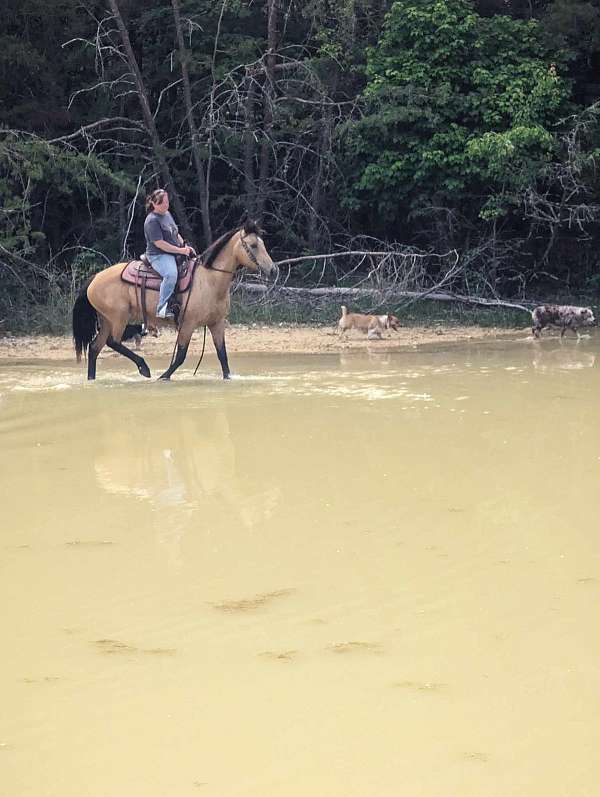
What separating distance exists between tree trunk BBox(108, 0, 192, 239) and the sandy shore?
4.27 m

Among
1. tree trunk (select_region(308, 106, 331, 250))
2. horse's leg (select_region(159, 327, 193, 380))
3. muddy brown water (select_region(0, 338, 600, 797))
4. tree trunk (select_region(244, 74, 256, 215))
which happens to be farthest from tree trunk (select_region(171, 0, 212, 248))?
muddy brown water (select_region(0, 338, 600, 797))

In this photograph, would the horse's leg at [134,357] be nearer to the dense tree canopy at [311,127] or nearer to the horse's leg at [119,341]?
the horse's leg at [119,341]

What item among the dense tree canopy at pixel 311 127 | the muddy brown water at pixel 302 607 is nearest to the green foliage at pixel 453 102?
the dense tree canopy at pixel 311 127

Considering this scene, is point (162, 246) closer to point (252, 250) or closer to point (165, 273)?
point (165, 273)

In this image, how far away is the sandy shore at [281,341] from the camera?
16.0 meters

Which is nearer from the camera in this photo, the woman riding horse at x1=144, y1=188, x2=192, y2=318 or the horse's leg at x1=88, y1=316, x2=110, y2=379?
the woman riding horse at x1=144, y1=188, x2=192, y2=318

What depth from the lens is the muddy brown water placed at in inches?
139

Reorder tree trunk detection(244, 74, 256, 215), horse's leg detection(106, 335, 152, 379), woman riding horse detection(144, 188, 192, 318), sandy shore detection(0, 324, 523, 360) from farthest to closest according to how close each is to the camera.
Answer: tree trunk detection(244, 74, 256, 215), sandy shore detection(0, 324, 523, 360), horse's leg detection(106, 335, 152, 379), woman riding horse detection(144, 188, 192, 318)

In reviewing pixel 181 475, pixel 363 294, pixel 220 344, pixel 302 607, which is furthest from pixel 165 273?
pixel 363 294

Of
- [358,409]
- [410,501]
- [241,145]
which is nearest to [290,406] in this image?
[358,409]

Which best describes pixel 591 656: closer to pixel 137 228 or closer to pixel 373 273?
pixel 373 273

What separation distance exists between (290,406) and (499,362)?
441 cm

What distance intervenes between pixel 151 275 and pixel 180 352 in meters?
0.95

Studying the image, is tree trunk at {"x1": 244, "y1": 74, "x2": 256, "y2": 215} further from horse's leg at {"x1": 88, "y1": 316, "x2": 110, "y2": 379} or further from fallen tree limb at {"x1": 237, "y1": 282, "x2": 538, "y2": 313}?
horse's leg at {"x1": 88, "y1": 316, "x2": 110, "y2": 379}
